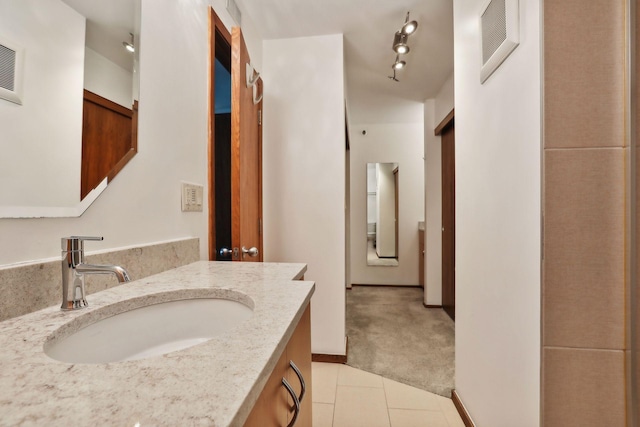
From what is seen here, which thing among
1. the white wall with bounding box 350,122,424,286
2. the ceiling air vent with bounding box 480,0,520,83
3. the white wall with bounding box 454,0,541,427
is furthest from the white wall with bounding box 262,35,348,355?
the white wall with bounding box 350,122,424,286

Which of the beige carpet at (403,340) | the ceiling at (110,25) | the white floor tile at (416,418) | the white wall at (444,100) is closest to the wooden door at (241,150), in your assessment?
the ceiling at (110,25)

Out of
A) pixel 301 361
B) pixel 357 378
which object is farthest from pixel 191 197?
pixel 357 378

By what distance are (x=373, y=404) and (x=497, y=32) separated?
194 centimetres

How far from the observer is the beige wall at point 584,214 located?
802mm

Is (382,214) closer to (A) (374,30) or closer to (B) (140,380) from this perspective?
(A) (374,30)

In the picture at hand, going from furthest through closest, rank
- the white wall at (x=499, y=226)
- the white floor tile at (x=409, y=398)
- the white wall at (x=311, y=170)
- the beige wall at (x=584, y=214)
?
1. the white wall at (x=311, y=170)
2. the white floor tile at (x=409, y=398)
3. the white wall at (x=499, y=226)
4. the beige wall at (x=584, y=214)

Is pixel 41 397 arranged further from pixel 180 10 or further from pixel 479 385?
pixel 479 385

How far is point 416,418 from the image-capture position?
1576 millimetres

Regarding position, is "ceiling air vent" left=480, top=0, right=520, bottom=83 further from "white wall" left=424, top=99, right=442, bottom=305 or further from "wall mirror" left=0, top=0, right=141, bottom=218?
"white wall" left=424, top=99, right=442, bottom=305

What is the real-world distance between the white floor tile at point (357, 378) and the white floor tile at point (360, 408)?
44 millimetres

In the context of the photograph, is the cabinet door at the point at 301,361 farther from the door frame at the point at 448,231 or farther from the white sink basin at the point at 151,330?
the door frame at the point at 448,231

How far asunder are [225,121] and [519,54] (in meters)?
2.13

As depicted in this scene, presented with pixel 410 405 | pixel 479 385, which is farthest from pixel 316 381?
pixel 479 385

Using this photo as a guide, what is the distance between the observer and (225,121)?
8.14 feet
